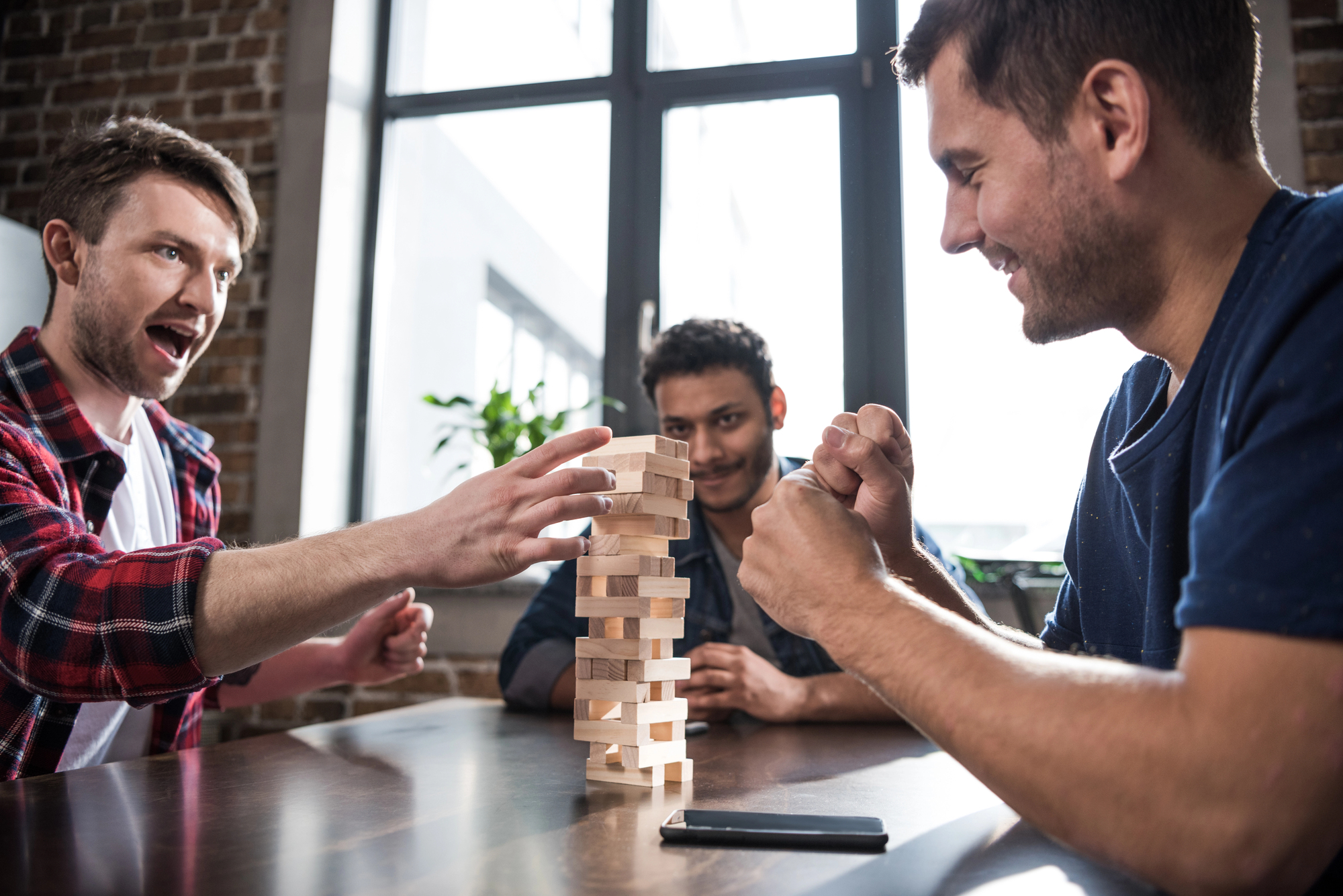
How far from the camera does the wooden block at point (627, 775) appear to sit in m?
1.06

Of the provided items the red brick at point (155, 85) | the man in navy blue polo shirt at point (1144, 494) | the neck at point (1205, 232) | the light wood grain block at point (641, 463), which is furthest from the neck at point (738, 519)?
the red brick at point (155, 85)

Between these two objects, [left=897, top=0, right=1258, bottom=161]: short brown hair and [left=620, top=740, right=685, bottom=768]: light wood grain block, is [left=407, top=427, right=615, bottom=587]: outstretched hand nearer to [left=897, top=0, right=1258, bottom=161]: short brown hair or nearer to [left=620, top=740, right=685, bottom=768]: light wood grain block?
[left=620, top=740, right=685, bottom=768]: light wood grain block

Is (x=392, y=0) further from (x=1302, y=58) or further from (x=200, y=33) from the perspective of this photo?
(x=1302, y=58)

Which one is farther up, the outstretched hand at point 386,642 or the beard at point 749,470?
the beard at point 749,470

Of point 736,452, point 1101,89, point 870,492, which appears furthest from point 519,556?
point 736,452

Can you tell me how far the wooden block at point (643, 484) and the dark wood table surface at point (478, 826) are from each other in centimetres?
35

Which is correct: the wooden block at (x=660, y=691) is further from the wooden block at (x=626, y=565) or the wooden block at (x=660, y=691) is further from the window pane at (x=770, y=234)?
the window pane at (x=770, y=234)

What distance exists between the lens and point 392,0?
142 inches

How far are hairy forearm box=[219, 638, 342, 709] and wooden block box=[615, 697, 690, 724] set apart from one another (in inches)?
38.3

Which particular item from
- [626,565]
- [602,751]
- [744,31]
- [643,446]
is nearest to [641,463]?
[643,446]

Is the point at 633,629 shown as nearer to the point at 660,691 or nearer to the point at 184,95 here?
the point at 660,691

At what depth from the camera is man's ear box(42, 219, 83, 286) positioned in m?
1.73

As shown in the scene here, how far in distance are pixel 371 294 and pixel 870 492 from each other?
2.74 metres

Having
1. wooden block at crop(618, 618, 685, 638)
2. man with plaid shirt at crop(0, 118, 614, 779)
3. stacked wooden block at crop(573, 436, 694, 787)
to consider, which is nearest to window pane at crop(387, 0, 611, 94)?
man with plaid shirt at crop(0, 118, 614, 779)
